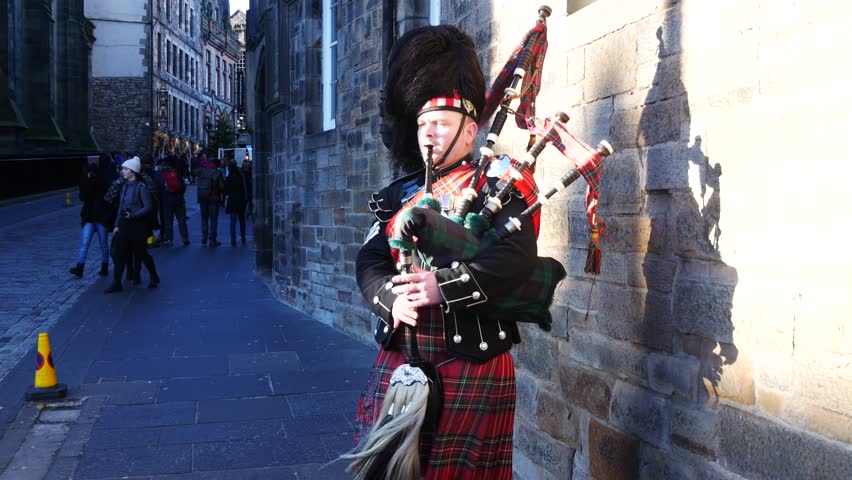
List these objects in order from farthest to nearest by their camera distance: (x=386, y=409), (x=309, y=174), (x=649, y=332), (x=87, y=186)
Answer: (x=87, y=186), (x=309, y=174), (x=649, y=332), (x=386, y=409)

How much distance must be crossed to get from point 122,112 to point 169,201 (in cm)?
3842

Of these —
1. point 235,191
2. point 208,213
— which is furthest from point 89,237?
point 235,191

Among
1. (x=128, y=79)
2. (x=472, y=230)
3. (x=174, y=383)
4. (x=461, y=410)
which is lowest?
(x=174, y=383)

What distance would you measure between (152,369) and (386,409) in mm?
5440

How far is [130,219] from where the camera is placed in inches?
485

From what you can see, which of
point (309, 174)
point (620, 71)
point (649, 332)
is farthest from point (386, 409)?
point (309, 174)

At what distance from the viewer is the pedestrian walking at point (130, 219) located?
40.3ft

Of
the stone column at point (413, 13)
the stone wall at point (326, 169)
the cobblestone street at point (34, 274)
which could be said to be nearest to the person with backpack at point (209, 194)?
the cobblestone street at point (34, 274)

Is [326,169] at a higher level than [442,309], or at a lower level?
higher

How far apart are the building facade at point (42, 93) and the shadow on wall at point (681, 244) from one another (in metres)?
23.8

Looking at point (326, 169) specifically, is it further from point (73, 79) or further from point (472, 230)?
point (73, 79)

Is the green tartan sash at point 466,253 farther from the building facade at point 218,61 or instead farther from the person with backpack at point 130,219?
the building facade at point 218,61

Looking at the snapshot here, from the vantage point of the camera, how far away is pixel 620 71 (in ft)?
12.5

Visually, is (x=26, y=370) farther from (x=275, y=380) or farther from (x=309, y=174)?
(x=309, y=174)
